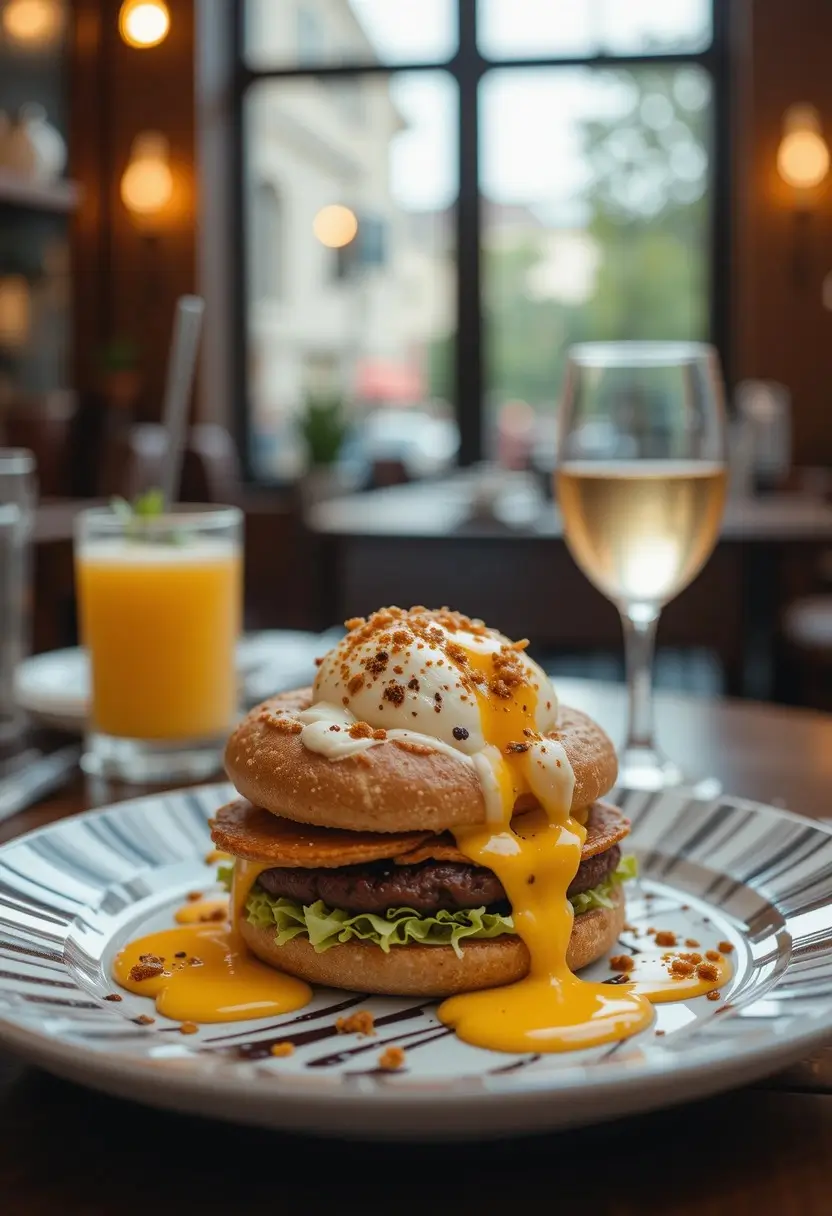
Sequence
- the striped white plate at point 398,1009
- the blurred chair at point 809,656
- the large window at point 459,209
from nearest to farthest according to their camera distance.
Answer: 1. the striped white plate at point 398,1009
2. the blurred chair at point 809,656
3. the large window at point 459,209

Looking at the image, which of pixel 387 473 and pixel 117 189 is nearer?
pixel 387 473

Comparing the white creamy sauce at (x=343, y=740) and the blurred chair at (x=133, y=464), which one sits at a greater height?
the blurred chair at (x=133, y=464)

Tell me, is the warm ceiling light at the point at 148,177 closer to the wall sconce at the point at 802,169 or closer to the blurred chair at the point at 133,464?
the blurred chair at the point at 133,464

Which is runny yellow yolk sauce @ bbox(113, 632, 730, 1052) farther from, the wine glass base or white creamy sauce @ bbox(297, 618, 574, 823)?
the wine glass base

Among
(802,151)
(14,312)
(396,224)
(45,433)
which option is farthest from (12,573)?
(396,224)

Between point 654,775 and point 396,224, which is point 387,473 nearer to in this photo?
point 396,224

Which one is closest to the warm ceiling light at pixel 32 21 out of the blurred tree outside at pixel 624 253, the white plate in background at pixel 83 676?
the blurred tree outside at pixel 624 253

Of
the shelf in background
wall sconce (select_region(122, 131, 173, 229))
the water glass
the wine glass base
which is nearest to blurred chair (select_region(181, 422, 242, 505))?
the shelf in background
